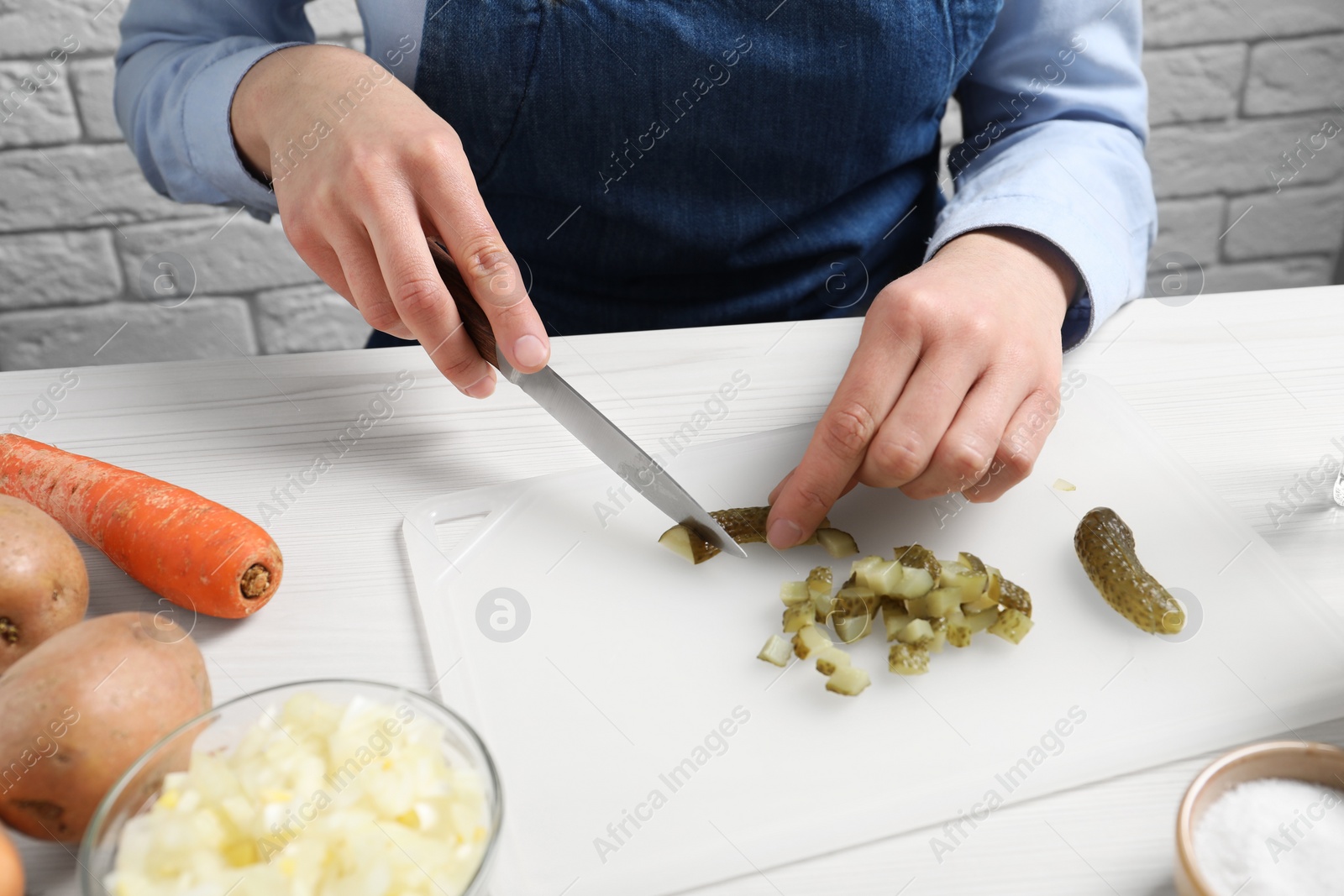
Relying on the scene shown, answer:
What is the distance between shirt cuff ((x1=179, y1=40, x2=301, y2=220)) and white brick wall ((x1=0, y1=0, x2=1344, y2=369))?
687 mm

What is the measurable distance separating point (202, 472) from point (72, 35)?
106 cm

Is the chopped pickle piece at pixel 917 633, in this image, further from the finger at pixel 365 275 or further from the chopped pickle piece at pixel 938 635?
the finger at pixel 365 275

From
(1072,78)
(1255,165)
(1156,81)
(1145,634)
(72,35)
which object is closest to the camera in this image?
(1145,634)

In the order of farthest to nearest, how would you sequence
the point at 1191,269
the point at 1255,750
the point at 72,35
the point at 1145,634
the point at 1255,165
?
the point at 1191,269, the point at 1255,165, the point at 72,35, the point at 1145,634, the point at 1255,750

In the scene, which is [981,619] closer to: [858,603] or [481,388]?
[858,603]

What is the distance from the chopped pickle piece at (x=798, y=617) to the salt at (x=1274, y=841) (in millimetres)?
256

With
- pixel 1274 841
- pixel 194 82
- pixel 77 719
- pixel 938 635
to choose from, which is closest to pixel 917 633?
pixel 938 635

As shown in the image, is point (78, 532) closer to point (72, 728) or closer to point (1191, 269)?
point (72, 728)

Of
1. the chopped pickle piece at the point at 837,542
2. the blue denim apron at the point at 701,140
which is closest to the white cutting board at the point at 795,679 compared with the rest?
the chopped pickle piece at the point at 837,542

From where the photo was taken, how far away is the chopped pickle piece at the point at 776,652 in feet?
2.08

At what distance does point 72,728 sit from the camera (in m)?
0.48

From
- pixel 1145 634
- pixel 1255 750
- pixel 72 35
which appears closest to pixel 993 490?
pixel 1145 634

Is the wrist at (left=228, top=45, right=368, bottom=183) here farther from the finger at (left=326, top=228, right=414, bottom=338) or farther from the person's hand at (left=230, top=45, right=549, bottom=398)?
the finger at (left=326, top=228, right=414, bottom=338)

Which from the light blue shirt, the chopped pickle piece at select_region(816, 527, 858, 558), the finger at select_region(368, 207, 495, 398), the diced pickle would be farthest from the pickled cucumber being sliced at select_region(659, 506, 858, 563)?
the light blue shirt
